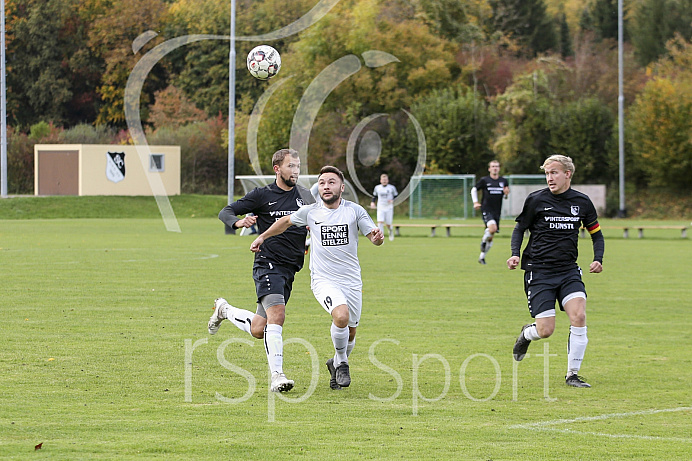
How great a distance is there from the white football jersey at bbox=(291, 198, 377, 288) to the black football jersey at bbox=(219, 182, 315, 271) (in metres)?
0.25

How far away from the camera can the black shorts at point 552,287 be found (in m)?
8.60

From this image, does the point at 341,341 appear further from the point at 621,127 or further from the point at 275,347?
the point at 621,127

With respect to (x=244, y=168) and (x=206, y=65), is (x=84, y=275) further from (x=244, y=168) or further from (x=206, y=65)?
(x=206, y=65)

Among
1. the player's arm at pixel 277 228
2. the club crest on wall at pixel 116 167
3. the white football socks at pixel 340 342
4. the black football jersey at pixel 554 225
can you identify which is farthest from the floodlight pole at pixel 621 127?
the player's arm at pixel 277 228

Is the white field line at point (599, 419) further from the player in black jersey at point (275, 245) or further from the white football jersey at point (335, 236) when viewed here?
the player in black jersey at point (275, 245)

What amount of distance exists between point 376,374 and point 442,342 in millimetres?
1944

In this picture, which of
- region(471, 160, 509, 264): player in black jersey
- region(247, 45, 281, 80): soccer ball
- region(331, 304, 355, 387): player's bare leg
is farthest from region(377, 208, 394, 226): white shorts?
region(331, 304, 355, 387): player's bare leg

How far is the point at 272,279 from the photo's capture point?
812cm

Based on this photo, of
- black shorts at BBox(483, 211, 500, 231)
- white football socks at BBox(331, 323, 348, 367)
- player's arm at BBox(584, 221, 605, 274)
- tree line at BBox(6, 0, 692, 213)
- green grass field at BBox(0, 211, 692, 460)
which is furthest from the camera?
tree line at BBox(6, 0, 692, 213)

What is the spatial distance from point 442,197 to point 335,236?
134ft

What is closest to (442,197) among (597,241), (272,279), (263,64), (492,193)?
(492,193)

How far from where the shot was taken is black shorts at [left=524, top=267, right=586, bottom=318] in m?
8.60

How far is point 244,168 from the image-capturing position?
60.9m

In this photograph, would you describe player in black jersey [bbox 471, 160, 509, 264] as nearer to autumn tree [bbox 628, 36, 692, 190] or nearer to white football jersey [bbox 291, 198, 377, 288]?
white football jersey [bbox 291, 198, 377, 288]
